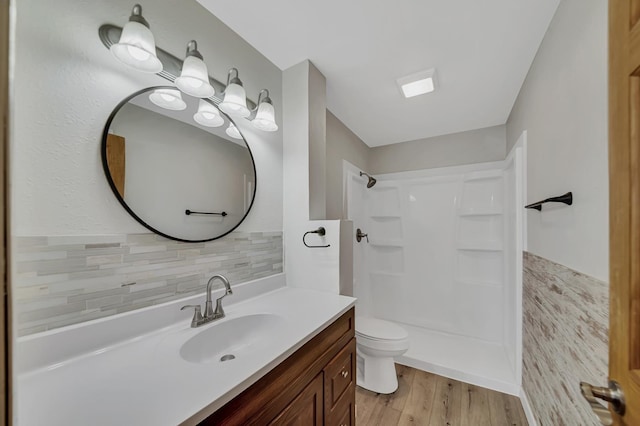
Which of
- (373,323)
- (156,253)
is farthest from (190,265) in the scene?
(373,323)

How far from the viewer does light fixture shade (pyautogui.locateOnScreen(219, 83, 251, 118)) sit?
47.7 inches

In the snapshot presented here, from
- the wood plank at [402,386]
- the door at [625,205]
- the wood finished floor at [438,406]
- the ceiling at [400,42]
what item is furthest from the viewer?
the wood plank at [402,386]

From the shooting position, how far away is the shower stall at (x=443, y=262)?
2.26 m

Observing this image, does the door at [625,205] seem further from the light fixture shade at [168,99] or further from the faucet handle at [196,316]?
the light fixture shade at [168,99]

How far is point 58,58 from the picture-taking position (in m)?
0.76

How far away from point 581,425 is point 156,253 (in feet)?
5.79

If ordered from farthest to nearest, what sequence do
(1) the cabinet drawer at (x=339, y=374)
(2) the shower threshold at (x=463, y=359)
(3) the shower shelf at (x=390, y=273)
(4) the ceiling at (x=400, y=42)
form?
(3) the shower shelf at (x=390, y=273) → (2) the shower threshold at (x=463, y=359) → (4) the ceiling at (x=400, y=42) → (1) the cabinet drawer at (x=339, y=374)

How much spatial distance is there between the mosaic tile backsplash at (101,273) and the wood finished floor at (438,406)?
1438mm

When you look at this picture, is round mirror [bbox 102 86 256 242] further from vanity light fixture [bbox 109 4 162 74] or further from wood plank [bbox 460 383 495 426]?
wood plank [bbox 460 383 495 426]

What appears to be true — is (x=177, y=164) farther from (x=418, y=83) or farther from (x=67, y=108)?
(x=418, y=83)

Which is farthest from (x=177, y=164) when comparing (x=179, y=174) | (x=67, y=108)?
(x=67, y=108)

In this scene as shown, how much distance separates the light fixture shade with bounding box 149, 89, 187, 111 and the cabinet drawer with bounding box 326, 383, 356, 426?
5.08 ft

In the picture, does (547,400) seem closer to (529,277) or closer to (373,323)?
(529,277)

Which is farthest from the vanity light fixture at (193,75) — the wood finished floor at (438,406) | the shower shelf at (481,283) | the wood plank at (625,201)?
the shower shelf at (481,283)
